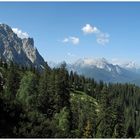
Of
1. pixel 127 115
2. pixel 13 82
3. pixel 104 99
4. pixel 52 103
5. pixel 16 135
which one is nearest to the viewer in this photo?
pixel 16 135

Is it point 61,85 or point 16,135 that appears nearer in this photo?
point 16,135

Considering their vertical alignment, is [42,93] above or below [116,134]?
above

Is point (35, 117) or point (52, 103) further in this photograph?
point (52, 103)

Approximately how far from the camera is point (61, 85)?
92.5 m

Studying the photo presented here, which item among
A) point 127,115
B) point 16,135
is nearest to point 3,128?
point 16,135

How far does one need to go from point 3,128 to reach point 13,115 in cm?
314

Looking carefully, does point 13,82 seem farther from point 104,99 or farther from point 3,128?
point 3,128

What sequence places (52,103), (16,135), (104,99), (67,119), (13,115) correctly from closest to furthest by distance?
(16,135) < (13,115) < (67,119) < (52,103) < (104,99)

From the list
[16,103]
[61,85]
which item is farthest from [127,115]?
[16,103]

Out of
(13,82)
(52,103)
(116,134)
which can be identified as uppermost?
(13,82)

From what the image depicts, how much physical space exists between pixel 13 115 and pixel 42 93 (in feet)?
173

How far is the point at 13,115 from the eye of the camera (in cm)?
3825

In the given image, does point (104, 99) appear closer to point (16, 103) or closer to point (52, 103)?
point (52, 103)

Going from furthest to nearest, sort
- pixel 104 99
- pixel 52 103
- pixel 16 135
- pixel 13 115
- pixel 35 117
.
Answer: pixel 104 99, pixel 52 103, pixel 35 117, pixel 13 115, pixel 16 135
